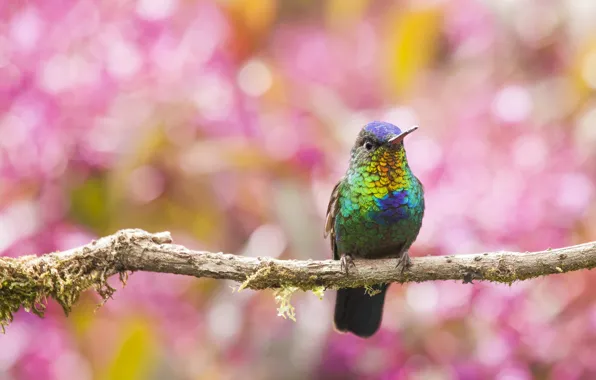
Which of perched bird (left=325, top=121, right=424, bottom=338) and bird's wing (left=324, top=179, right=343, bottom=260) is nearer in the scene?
perched bird (left=325, top=121, right=424, bottom=338)

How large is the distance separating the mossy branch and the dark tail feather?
827 millimetres

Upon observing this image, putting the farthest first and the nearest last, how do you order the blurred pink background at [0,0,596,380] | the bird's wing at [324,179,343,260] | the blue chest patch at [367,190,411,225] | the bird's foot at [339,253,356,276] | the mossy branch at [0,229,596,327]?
the blurred pink background at [0,0,596,380], the bird's wing at [324,179,343,260], the blue chest patch at [367,190,411,225], the bird's foot at [339,253,356,276], the mossy branch at [0,229,596,327]

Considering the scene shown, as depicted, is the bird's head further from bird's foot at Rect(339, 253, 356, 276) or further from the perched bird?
bird's foot at Rect(339, 253, 356, 276)

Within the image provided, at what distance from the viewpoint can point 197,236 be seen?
416 cm

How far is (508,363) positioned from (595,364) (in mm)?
378

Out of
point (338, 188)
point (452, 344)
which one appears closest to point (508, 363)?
point (452, 344)

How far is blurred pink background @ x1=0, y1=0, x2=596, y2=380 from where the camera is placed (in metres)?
3.51

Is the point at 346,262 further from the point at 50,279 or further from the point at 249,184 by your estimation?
the point at 249,184

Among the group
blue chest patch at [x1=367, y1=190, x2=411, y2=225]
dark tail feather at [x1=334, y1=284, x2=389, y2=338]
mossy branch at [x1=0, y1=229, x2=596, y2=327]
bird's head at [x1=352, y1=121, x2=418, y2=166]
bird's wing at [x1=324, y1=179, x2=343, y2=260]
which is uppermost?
bird's head at [x1=352, y1=121, x2=418, y2=166]

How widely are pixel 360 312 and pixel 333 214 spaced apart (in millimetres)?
410

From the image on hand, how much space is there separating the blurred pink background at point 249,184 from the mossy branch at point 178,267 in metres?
0.75

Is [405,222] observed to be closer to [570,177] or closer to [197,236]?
[570,177]

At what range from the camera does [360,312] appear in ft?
11.2

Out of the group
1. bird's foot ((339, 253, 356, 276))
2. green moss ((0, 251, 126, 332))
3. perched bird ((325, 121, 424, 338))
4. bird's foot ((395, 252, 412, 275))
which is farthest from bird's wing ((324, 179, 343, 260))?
green moss ((0, 251, 126, 332))
